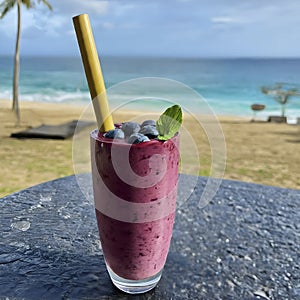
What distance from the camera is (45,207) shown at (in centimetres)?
102

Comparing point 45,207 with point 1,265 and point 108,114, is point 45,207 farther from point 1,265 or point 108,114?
point 108,114

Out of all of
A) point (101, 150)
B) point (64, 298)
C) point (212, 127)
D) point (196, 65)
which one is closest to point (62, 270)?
point (64, 298)

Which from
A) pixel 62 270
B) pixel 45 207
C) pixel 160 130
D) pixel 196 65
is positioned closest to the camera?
pixel 160 130

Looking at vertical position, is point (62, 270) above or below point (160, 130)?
below

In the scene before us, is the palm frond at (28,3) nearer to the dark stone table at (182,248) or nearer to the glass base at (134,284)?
the dark stone table at (182,248)

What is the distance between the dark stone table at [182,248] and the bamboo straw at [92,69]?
265 millimetres

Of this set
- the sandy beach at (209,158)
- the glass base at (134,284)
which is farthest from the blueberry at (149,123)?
the sandy beach at (209,158)

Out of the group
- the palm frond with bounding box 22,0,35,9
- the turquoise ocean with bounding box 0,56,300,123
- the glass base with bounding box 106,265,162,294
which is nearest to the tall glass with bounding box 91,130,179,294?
the glass base with bounding box 106,265,162,294

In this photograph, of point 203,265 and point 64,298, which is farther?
point 203,265

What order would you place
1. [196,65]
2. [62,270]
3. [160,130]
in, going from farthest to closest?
[196,65], [62,270], [160,130]

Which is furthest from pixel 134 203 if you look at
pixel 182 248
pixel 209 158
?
pixel 209 158

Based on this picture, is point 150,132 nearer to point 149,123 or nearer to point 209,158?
point 149,123

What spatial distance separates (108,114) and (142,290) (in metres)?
0.28

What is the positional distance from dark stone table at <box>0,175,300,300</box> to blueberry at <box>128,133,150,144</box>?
25cm
